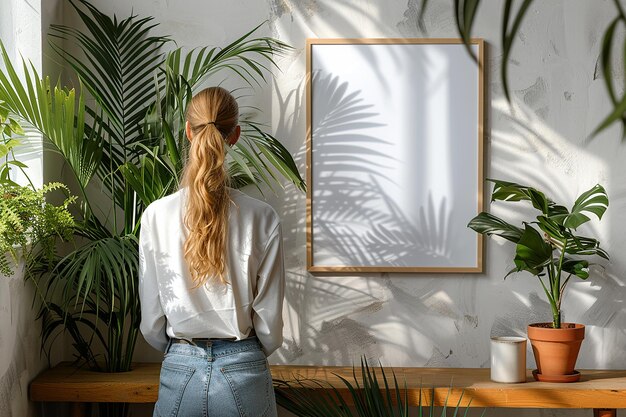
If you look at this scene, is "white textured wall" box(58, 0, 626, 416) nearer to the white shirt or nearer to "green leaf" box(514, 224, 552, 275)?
"green leaf" box(514, 224, 552, 275)

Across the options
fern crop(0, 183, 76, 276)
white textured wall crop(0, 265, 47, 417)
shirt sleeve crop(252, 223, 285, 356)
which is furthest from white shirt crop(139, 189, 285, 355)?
white textured wall crop(0, 265, 47, 417)

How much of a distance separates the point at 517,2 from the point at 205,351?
2325 millimetres

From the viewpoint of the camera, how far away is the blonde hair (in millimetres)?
2262

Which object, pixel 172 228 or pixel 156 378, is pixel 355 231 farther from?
pixel 172 228

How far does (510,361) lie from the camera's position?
10.5ft

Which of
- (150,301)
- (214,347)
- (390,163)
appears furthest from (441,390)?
(150,301)

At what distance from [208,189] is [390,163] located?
141cm

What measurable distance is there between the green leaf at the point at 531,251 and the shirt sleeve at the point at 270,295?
3.82ft

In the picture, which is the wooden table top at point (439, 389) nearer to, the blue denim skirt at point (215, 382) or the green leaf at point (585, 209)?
the green leaf at point (585, 209)

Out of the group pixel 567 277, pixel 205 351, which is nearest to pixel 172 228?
pixel 205 351

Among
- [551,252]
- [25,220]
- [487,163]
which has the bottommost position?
[551,252]

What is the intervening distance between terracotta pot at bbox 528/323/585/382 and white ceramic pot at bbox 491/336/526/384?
0.07 m

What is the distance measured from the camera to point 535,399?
307 centimetres

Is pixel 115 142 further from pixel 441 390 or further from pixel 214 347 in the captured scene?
pixel 441 390
